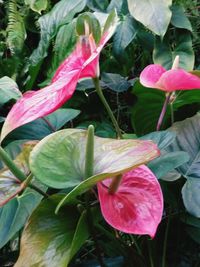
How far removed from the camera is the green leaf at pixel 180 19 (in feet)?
3.79

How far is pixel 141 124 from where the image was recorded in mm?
912

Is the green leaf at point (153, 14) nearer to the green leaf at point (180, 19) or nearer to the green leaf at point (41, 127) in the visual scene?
the green leaf at point (180, 19)

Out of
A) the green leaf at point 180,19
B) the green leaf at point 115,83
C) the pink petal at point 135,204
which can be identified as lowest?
the green leaf at point 115,83

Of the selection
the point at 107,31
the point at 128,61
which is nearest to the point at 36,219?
the point at 107,31

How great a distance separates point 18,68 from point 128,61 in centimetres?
32

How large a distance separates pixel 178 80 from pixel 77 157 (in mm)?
194

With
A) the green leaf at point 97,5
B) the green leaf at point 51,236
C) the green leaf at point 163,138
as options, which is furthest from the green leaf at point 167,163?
the green leaf at point 97,5

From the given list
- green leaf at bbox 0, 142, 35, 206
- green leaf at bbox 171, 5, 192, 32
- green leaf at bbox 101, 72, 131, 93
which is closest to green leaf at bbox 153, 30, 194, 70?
green leaf at bbox 171, 5, 192, 32

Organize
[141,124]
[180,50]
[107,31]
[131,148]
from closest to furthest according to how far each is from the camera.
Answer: [131,148] < [107,31] < [141,124] < [180,50]

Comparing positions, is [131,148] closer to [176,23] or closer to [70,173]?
[70,173]

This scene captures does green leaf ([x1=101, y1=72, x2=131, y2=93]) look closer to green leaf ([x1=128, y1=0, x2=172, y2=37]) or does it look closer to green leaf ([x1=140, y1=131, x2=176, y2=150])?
green leaf ([x1=128, y1=0, x2=172, y2=37])

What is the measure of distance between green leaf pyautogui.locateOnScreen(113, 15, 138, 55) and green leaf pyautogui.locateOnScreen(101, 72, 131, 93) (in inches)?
4.7

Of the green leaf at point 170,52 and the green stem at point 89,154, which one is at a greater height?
the green stem at point 89,154

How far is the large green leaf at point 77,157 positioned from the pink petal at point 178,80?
5.4 inches
